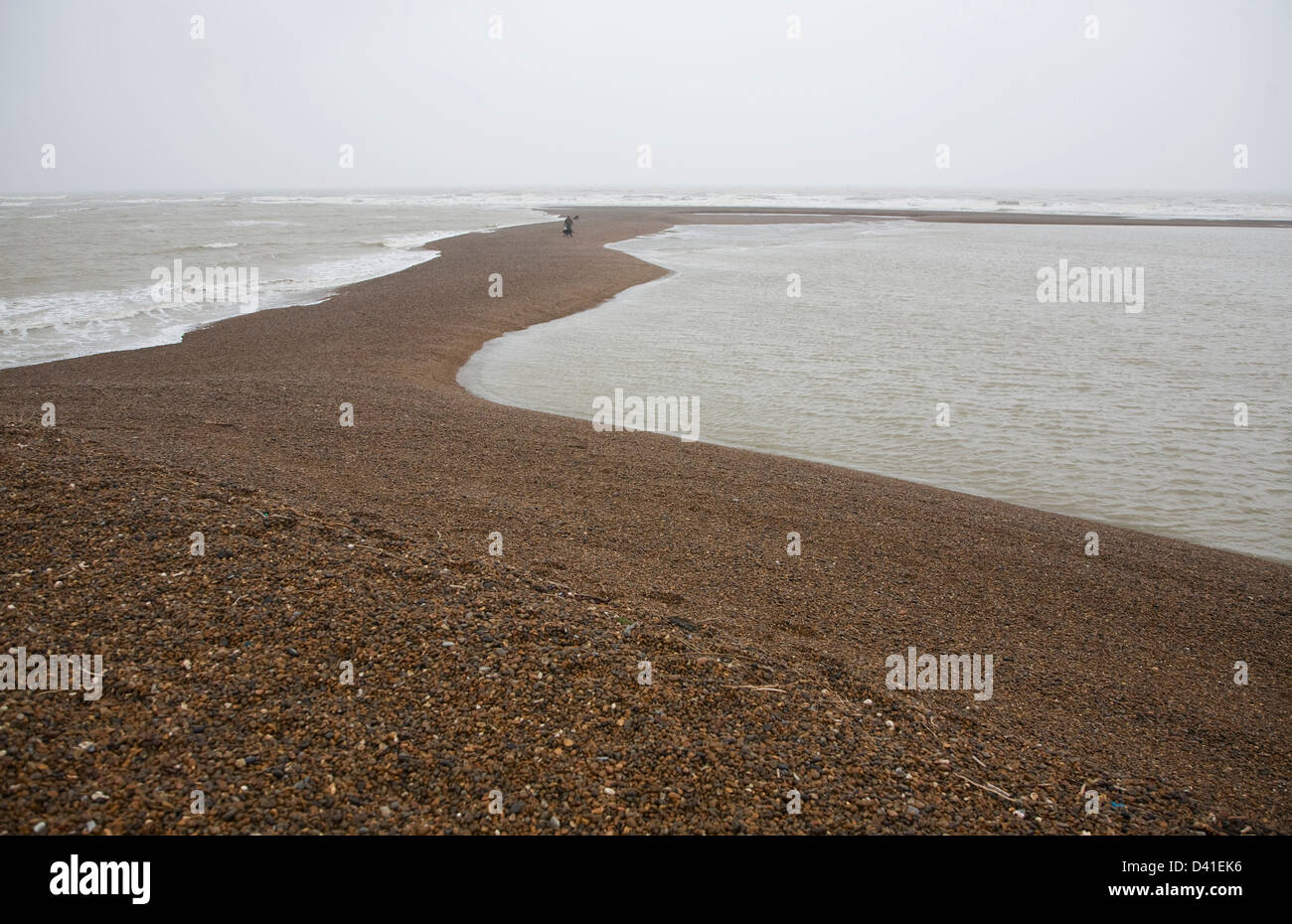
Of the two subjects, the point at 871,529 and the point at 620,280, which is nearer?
the point at 871,529

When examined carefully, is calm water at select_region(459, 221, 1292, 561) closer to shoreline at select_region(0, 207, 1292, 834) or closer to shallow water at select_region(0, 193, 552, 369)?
shoreline at select_region(0, 207, 1292, 834)

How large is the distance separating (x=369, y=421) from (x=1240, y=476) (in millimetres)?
14077

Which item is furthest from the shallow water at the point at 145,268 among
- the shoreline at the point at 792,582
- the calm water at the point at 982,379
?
the calm water at the point at 982,379

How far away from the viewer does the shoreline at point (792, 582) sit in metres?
5.09

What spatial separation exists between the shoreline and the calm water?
1.62 m

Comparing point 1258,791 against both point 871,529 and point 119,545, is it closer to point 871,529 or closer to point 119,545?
point 871,529

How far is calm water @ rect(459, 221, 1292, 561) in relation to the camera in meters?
11.6

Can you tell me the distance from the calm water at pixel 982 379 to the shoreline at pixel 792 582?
162cm

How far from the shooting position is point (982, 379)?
1742 centimetres

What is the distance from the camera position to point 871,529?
9273 millimetres

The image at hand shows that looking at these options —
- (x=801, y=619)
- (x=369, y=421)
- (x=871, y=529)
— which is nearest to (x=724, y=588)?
(x=801, y=619)
